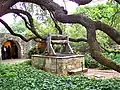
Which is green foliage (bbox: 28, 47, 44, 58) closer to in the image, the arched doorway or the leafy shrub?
the arched doorway

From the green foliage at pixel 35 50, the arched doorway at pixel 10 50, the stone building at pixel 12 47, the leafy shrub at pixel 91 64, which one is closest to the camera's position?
the leafy shrub at pixel 91 64

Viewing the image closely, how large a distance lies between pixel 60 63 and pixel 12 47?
9.62 m

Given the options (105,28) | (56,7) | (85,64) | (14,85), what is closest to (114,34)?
(105,28)

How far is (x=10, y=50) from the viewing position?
65.0 feet

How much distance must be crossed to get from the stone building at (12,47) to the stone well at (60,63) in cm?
628

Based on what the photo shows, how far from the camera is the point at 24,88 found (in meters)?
5.81

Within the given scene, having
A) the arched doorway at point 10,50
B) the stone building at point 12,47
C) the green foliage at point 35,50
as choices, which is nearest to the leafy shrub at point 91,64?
the green foliage at point 35,50

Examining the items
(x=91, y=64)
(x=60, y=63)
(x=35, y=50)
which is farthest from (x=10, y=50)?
(x=60, y=63)

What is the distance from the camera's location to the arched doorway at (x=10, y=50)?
19484mm

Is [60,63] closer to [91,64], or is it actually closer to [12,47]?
[91,64]

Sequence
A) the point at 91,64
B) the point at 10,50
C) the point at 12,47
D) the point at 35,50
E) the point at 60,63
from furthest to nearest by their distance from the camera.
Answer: the point at 12,47, the point at 10,50, the point at 35,50, the point at 91,64, the point at 60,63

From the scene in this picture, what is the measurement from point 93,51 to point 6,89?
287 cm

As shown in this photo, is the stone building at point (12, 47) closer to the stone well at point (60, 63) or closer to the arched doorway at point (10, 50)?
the arched doorway at point (10, 50)

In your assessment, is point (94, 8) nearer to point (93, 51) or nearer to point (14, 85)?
point (14, 85)
